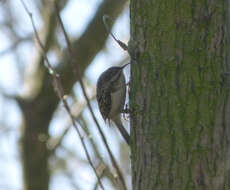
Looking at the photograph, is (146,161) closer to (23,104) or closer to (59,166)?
(23,104)

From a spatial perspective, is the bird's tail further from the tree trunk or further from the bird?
the tree trunk

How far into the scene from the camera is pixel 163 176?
2426mm

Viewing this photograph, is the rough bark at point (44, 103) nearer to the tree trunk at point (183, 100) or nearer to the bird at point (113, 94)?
the bird at point (113, 94)


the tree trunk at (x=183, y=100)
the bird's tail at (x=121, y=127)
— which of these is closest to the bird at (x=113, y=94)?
the bird's tail at (x=121, y=127)

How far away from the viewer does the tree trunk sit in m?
2.40

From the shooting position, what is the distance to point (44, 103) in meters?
6.52

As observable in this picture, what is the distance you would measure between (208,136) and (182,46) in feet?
1.61

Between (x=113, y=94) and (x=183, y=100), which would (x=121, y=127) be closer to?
(x=113, y=94)

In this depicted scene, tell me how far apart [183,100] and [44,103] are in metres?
4.28

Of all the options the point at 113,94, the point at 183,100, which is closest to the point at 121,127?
the point at 113,94

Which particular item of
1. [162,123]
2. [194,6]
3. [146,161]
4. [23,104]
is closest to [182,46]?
[194,6]

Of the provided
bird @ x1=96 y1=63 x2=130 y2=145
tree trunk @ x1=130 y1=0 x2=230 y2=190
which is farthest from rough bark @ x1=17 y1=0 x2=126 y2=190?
tree trunk @ x1=130 y1=0 x2=230 y2=190

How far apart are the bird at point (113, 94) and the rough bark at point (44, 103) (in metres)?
2.05

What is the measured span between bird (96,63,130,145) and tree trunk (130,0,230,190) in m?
1.34
